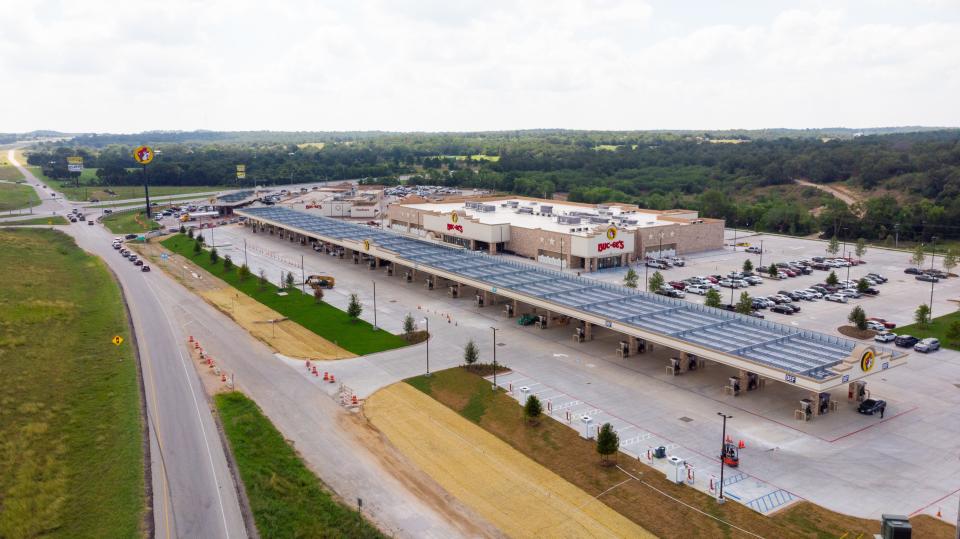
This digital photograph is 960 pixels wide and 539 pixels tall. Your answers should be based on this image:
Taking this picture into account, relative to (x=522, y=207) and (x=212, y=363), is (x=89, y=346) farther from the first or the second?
(x=522, y=207)

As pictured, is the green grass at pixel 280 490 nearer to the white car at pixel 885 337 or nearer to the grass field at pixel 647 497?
the grass field at pixel 647 497

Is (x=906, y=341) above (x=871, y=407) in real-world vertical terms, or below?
above

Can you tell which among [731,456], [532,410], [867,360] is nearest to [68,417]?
[532,410]

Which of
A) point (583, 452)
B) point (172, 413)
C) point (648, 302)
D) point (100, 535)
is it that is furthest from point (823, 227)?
point (100, 535)

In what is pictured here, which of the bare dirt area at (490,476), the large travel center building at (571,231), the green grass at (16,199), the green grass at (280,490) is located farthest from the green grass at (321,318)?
the green grass at (16,199)

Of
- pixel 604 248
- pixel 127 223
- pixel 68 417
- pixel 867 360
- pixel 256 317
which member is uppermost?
pixel 604 248

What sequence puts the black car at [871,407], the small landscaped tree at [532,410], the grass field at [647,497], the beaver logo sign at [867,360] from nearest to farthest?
the grass field at [647,497]
the small landscaped tree at [532,410]
the beaver logo sign at [867,360]
the black car at [871,407]

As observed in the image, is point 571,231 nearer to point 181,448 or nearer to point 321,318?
point 321,318
